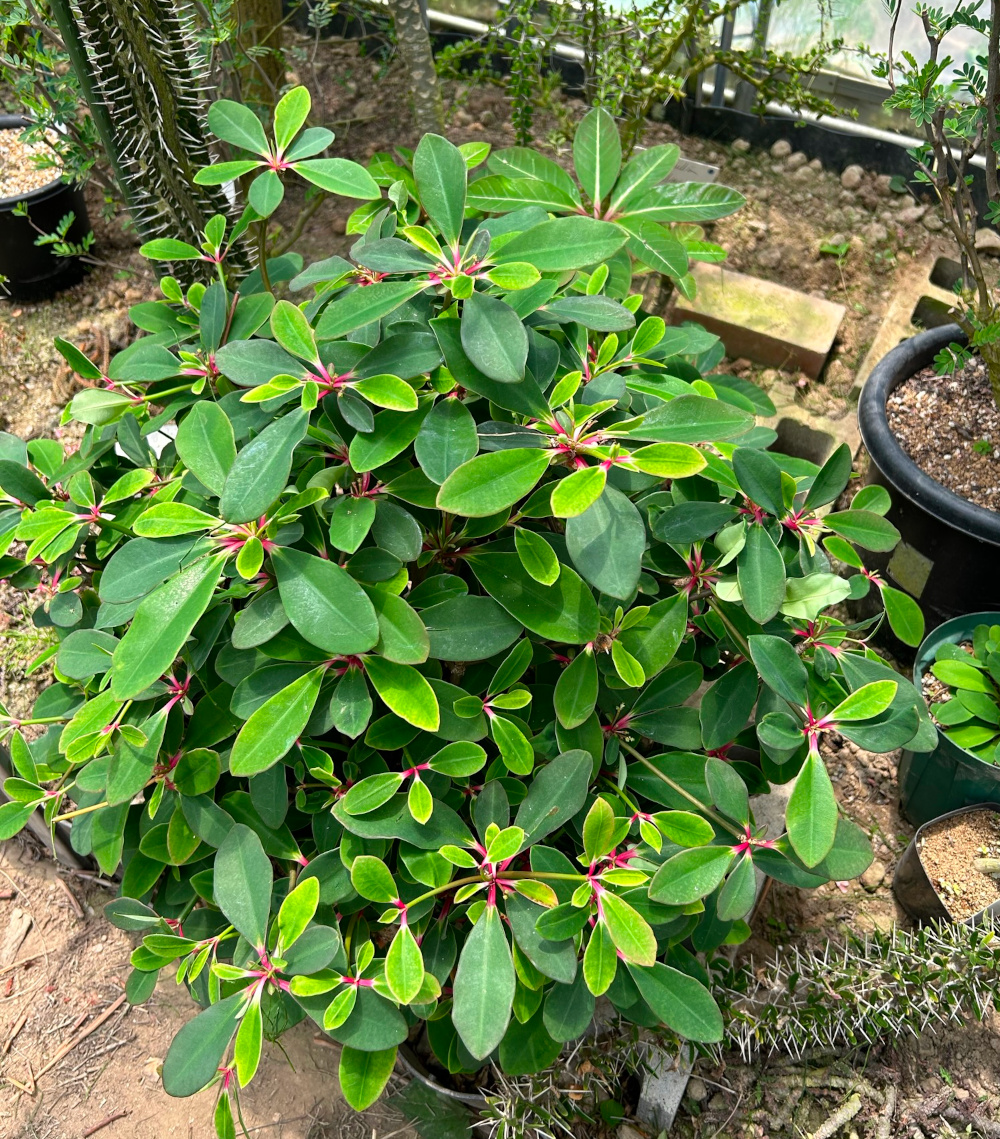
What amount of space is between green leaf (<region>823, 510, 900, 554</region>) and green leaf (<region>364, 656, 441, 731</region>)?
1.79 ft

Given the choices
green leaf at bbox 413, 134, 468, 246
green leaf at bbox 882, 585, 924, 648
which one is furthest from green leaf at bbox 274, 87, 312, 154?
green leaf at bbox 882, 585, 924, 648

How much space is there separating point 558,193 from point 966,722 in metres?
1.32

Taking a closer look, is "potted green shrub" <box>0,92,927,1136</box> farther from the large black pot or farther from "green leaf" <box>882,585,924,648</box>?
the large black pot

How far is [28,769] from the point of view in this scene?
1317mm

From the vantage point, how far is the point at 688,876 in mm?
1055

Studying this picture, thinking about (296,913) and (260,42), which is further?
(260,42)

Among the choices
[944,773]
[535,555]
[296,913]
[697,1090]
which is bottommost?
[697,1090]

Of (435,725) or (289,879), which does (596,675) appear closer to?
(435,725)

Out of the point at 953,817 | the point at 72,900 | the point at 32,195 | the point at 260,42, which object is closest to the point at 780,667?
the point at 953,817

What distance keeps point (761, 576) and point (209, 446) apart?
0.66 meters

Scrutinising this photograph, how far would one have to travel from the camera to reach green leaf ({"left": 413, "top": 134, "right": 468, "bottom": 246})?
109cm

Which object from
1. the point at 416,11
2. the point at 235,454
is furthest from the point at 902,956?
the point at 416,11

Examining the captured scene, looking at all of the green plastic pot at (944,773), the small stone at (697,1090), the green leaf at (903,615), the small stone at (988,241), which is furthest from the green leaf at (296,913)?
the small stone at (988,241)

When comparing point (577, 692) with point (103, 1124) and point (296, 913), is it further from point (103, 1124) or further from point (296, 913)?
point (103, 1124)
